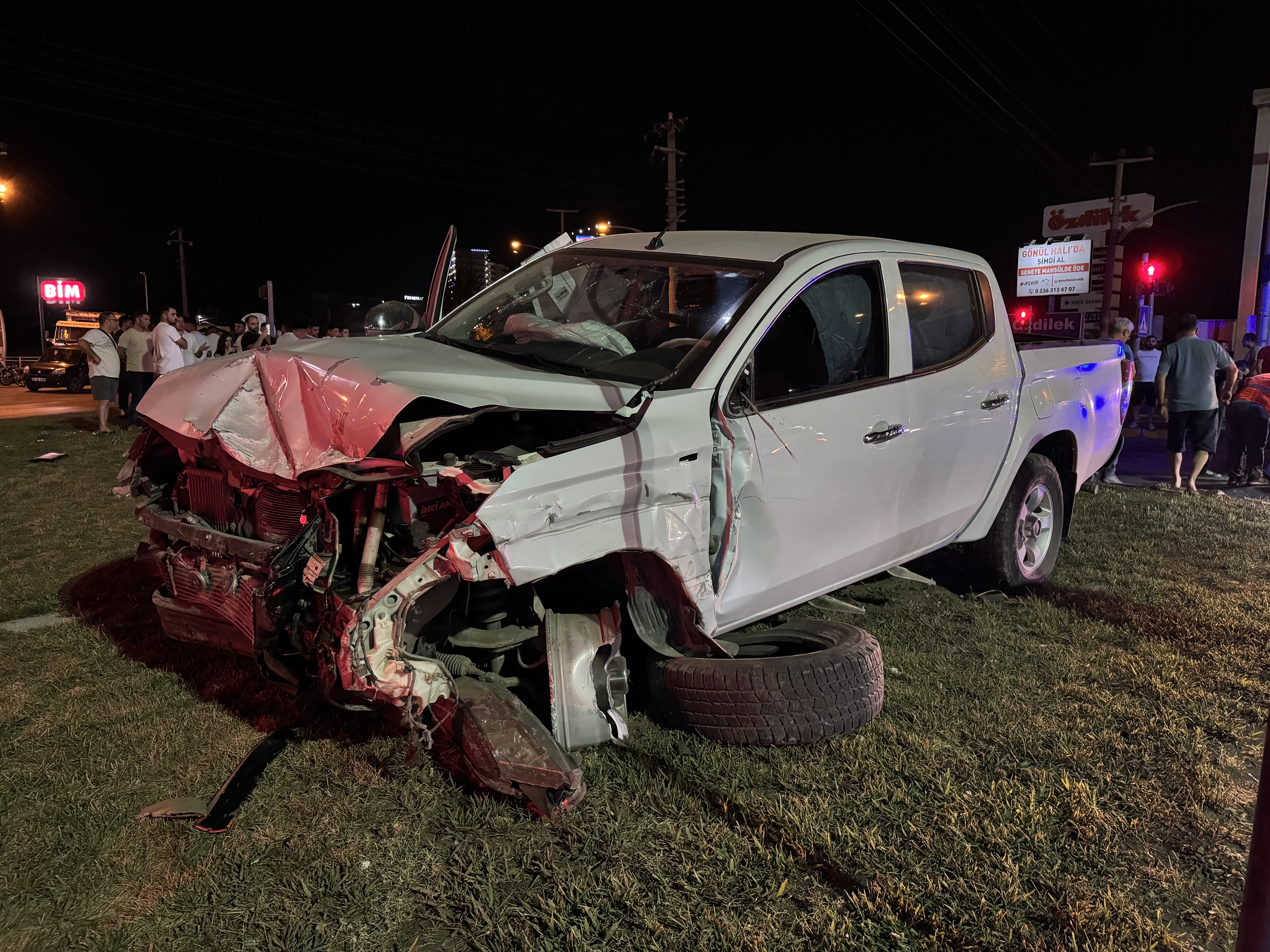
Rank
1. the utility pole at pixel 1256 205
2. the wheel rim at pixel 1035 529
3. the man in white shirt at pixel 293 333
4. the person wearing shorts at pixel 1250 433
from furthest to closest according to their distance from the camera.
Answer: the utility pole at pixel 1256 205, the man in white shirt at pixel 293 333, the person wearing shorts at pixel 1250 433, the wheel rim at pixel 1035 529

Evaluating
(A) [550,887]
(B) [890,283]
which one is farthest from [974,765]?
(B) [890,283]

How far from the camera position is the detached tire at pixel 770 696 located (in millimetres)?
2934

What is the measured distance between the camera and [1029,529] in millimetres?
4910

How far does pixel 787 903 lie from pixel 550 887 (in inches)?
26.6

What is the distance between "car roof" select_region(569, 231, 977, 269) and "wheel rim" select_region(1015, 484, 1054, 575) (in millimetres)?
1597

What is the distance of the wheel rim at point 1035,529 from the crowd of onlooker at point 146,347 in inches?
303

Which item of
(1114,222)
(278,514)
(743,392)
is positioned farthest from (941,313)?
(1114,222)

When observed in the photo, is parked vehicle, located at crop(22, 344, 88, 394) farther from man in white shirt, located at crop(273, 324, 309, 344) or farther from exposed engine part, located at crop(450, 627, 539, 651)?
exposed engine part, located at crop(450, 627, 539, 651)

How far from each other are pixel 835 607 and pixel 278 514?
2892mm

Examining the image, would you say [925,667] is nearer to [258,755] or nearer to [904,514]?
[904,514]

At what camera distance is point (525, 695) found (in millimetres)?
3082

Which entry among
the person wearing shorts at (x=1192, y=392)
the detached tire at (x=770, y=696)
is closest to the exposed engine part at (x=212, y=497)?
the detached tire at (x=770, y=696)

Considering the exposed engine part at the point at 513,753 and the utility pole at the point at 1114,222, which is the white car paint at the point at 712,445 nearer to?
the exposed engine part at the point at 513,753

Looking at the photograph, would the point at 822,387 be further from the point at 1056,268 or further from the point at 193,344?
the point at 1056,268
